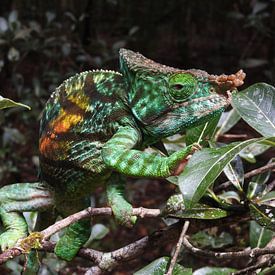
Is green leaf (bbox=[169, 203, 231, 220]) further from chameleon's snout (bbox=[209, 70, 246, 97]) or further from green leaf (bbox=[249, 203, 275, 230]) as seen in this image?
chameleon's snout (bbox=[209, 70, 246, 97])

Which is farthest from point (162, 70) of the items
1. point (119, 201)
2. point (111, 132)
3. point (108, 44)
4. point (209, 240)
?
point (108, 44)

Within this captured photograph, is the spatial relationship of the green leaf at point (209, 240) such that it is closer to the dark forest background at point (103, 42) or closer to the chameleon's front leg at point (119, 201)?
the chameleon's front leg at point (119, 201)

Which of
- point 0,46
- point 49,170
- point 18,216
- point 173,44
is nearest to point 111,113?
point 49,170

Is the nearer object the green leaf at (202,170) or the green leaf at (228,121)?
the green leaf at (202,170)

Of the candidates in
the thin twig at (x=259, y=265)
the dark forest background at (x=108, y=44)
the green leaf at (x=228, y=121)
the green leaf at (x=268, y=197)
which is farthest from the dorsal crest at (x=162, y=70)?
the dark forest background at (x=108, y=44)

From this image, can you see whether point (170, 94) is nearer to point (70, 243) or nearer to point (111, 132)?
point (111, 132)

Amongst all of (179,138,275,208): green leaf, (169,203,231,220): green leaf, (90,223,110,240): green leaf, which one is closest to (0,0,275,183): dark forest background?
(90,223,110,240): green leaf

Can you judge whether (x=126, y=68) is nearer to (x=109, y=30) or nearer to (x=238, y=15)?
(x=238, y=15)
